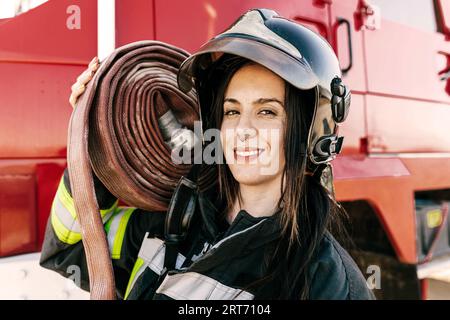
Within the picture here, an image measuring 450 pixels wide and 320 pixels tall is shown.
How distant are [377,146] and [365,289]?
40.6 inches

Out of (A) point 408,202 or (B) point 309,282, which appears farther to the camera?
(A) point 408,202

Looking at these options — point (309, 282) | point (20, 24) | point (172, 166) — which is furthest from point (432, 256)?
point (20, 24)

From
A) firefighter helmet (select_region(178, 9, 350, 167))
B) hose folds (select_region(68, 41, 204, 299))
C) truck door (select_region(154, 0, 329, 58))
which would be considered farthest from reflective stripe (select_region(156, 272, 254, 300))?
truck door (select_region(154, 0, 329, 58))

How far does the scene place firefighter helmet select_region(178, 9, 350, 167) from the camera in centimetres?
105

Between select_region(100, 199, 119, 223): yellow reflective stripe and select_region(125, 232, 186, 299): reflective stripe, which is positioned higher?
select_region(100, 199, 119, 223): yellow reflective stripe

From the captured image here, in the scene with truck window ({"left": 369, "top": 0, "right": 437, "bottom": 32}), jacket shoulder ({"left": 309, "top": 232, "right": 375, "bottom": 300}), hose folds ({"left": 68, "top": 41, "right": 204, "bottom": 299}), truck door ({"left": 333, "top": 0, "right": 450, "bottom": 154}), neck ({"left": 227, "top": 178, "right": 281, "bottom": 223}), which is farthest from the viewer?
truck window ({"left": 369, "top": 0, "right": 437, "bottom": 32})

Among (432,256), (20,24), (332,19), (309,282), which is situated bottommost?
(432,256)

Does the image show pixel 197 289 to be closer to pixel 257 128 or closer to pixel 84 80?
pixel 257 128

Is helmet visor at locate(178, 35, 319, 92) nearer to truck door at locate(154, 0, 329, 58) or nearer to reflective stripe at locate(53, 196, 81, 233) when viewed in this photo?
truck door at locate(154, 0, 329, 58)

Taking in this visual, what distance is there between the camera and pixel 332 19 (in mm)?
1760

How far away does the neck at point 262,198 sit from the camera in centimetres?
117

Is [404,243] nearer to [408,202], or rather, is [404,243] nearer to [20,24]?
[408,202]

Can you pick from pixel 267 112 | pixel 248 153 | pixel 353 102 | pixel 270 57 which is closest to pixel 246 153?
pixel 248 153

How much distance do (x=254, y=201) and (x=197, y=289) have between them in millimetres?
302
